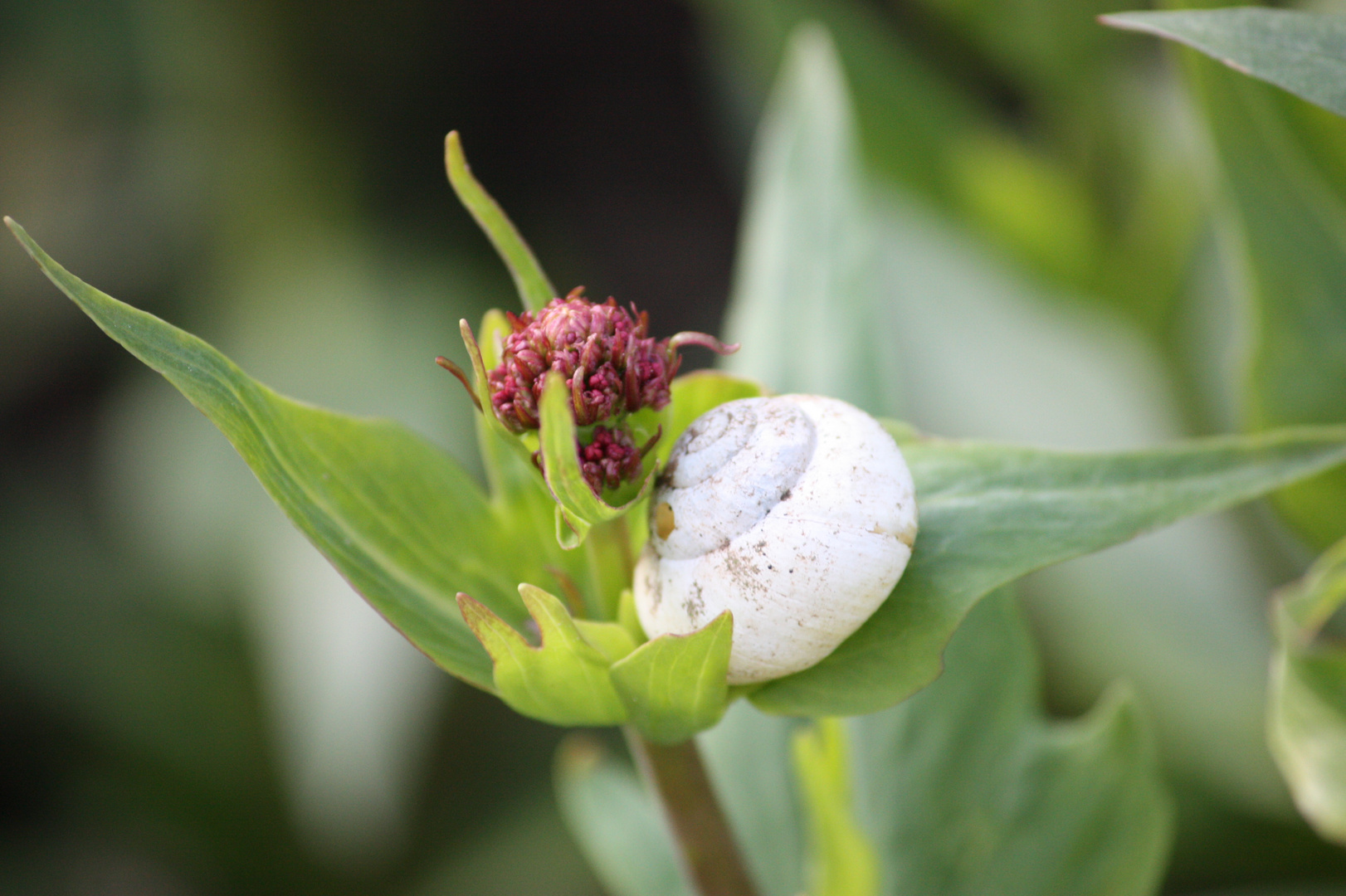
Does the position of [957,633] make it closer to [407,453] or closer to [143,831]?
[407,453]

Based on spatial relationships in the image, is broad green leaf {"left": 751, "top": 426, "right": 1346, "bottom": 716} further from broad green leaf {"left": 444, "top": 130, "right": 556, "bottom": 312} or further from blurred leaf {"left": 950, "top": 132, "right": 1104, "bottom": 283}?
blurred leaf {"left": 950, "top": 132, "right": 1104, "bottom": 283}

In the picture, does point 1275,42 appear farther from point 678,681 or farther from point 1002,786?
point 1002,786

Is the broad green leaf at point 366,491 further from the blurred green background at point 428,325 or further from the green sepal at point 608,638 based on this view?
the blurred green background at point 428,325

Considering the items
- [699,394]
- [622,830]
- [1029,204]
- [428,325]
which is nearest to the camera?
[699,394]

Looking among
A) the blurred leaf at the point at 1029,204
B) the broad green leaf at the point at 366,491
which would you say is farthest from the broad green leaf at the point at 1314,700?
the blurred leaf at the point at 1029,204

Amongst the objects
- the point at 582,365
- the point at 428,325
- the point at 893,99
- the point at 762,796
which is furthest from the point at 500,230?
the point at 428,325

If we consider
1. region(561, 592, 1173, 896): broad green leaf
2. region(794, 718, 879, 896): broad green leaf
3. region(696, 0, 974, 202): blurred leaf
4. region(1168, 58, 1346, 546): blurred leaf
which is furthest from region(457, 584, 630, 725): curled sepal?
region(696, 0, 974, 202): blurred leaf
